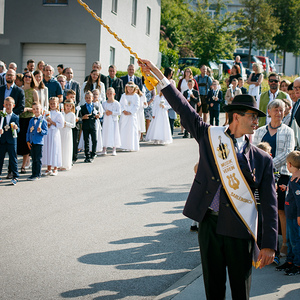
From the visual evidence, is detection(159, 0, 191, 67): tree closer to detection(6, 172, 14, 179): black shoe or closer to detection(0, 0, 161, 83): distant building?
detection(0, 0, 161, 83): distant building

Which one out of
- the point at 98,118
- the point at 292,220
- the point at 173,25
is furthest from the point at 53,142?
the point at 173,25

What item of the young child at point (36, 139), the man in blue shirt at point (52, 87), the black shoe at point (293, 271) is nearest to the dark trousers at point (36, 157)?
the young child at point (36, 139)

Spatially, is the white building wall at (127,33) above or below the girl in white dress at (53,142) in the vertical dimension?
above

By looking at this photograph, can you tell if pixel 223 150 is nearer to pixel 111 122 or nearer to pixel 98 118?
pixel 98 118

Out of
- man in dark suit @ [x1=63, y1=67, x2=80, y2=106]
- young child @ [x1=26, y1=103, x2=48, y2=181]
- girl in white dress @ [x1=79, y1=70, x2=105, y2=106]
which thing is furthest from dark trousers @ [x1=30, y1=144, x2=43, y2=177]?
girl in white dress @ [x1=79, y1=70, x2=105, y2=106]

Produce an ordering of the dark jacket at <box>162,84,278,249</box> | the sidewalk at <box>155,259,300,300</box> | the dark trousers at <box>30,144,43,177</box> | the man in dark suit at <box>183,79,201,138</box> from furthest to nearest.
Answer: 1. the man in dark suit at <box>183,79,201,138</box>
2. the dark trousers at <box>30,144,43,177</box>
3. the sidewalk at <box>155,259,300,300</box>
4. the dark jacket at <box>162,84,278,249</box>

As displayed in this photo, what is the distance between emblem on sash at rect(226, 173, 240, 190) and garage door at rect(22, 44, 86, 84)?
20.2m

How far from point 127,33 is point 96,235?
20.9 metres

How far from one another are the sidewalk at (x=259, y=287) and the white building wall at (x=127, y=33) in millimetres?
18341

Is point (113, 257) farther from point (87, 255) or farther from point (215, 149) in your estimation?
point (215, 149)

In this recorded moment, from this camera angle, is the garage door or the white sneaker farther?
the garage door

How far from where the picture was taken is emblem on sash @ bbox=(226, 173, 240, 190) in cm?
426

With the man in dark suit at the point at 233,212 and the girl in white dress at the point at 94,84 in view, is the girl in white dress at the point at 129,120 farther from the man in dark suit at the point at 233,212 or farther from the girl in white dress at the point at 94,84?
the man in dark suit at the point at 233,212

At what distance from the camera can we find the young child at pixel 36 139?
11203 mm
